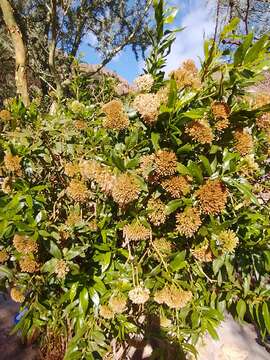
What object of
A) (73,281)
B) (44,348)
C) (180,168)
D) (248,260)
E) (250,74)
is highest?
(250,74)

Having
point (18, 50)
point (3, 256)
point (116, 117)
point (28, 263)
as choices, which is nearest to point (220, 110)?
point (116, 117)

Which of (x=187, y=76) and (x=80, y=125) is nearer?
(x=187, y=76)

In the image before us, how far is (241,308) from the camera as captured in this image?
1171 millimetres

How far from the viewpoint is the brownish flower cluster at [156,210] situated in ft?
3.18

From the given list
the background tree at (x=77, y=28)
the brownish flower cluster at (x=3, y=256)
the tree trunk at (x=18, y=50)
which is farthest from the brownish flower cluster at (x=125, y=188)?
the background tree at (x=77, y=28)

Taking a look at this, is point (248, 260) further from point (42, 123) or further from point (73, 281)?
point (42, 123)

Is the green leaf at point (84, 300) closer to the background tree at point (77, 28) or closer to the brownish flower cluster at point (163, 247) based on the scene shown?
the brownish flower cluster at point (163, 247)

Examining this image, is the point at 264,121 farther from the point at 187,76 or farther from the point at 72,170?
the point at 72,170

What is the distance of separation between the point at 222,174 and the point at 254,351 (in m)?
2.33

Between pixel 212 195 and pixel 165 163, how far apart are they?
0.14m

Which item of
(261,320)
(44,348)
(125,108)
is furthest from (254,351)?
(125,108)

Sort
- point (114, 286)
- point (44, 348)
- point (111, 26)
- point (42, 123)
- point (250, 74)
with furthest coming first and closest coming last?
1. point (111, 26)
2. point (44, 348)
3. point (42, 123)
4. point (114, 286)
5. point (250, 74)

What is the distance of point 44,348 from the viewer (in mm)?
2205

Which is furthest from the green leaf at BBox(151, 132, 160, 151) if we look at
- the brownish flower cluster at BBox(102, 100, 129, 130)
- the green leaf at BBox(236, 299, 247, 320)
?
the green leaf at BBox(236, 299, 247, 320)
